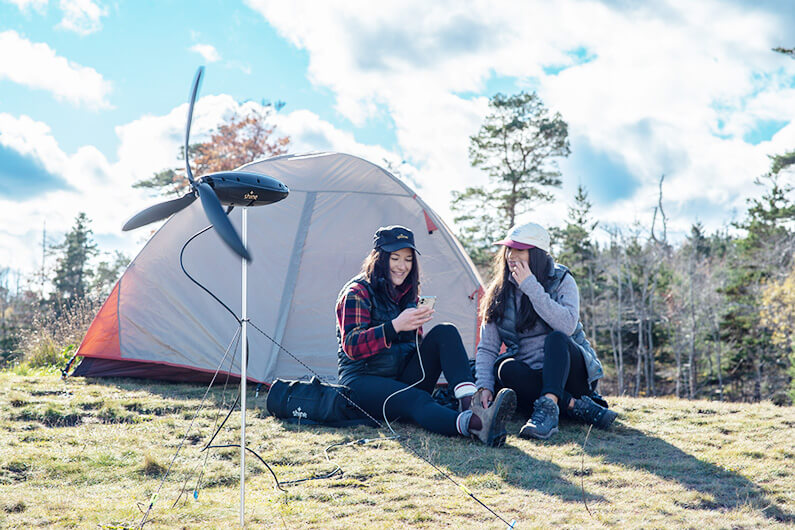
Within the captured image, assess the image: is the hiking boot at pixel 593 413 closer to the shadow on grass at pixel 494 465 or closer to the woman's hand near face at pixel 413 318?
the shadow on grass at pixel 494 465

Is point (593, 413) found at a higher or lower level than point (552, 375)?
lower

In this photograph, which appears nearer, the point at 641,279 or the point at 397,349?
the point at 397,349

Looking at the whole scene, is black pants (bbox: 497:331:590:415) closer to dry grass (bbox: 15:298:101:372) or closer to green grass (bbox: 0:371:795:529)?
green grass (bbox: 0:371:795:529)

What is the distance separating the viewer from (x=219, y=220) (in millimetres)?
1998

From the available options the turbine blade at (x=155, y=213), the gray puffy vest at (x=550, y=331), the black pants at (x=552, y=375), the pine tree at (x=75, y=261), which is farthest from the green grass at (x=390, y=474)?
the pine tree at (x=75, y=261)

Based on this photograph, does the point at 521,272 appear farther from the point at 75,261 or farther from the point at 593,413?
the point at 75,261

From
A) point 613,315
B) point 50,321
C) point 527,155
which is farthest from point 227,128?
point 613,315

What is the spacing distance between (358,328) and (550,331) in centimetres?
114

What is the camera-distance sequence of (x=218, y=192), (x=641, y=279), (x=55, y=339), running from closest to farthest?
(x=218, y=192), (x=55, y=339), (x=641, y=279)

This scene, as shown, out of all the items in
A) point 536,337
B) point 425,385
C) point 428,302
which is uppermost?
point 428,302

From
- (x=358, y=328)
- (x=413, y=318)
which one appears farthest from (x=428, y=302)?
(x=358, y=328)

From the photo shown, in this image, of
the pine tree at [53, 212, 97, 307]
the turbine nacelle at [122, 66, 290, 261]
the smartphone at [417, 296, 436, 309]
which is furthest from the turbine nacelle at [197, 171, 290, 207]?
the pine tree at [53, 212, 97, 307]

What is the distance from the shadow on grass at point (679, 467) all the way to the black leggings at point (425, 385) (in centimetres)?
62

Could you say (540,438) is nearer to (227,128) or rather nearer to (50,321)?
(50,321)
